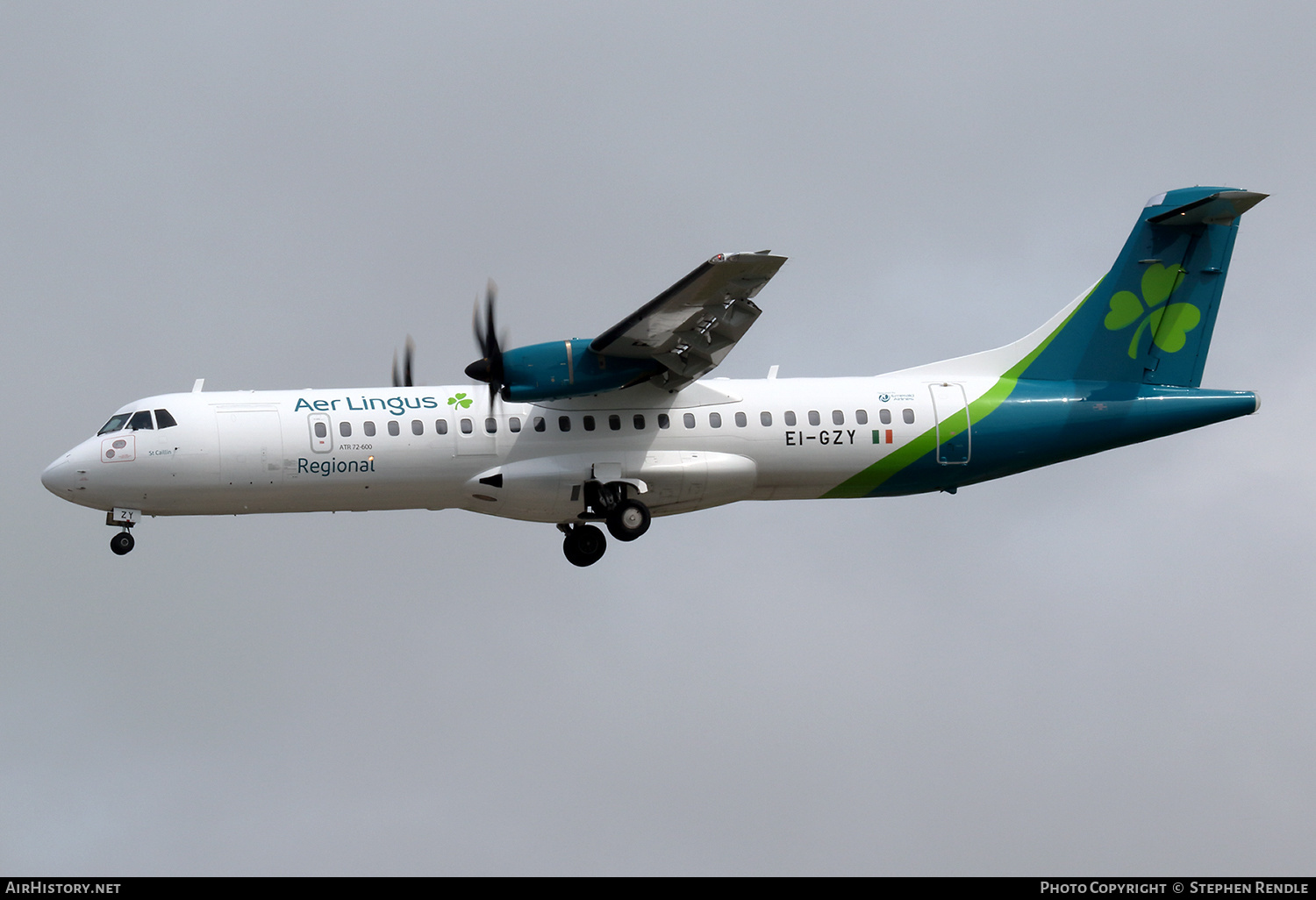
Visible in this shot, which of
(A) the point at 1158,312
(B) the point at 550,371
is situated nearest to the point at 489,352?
(B) the point at 550,371

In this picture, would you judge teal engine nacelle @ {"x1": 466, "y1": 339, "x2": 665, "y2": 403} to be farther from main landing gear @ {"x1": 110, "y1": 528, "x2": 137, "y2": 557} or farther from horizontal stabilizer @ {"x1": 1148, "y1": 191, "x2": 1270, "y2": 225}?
horizontal stabilizer @ {"x1": 1148, "y1": 191, "x2": 1270, "y2": 225}

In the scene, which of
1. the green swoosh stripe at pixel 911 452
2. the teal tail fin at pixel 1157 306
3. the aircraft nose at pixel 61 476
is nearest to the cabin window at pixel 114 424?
the aircraft nose at pixel 61 476

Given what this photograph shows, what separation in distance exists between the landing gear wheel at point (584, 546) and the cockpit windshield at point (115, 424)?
25.7 feet

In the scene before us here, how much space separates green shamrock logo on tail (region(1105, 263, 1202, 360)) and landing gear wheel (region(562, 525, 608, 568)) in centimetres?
1017

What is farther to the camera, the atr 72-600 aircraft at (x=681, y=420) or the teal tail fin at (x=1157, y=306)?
the teal tail fin at (x=1157, y=306)

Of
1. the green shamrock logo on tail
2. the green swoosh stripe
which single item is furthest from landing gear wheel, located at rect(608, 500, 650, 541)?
the green shamrock logo on tail

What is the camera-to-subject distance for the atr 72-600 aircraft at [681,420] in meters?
26.4

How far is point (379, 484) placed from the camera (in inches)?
1060

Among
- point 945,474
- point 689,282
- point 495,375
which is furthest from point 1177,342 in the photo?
point 495,375

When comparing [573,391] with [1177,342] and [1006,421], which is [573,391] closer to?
[1006,421]

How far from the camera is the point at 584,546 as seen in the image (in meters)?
29.0

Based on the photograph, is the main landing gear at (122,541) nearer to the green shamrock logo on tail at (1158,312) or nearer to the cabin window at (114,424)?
the cabin window at (114,424)

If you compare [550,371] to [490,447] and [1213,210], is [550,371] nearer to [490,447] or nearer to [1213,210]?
[490,447]
